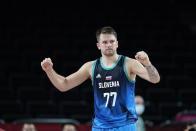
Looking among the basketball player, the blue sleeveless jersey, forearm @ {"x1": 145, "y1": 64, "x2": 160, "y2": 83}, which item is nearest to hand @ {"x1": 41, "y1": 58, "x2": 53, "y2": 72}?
the basketball player

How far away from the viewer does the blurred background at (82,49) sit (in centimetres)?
965

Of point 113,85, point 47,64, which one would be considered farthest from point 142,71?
point 47,64

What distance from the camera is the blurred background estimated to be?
965 centimetres

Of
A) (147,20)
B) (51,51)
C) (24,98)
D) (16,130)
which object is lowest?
(16,130)

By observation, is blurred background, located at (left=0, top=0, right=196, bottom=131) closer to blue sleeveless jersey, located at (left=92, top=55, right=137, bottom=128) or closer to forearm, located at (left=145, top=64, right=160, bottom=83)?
blue sleeveless jersey, located at (left=92, top=55, right=137, bottom=128)

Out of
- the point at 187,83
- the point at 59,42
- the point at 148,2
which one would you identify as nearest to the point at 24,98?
the point at 59,42

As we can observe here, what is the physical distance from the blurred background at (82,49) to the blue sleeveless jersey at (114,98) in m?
4.08

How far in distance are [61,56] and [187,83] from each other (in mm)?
3856

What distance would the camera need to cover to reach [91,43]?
12891 millimetres

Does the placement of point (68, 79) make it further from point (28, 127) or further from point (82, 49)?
point (82, 49)

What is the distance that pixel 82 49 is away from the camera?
499 inches

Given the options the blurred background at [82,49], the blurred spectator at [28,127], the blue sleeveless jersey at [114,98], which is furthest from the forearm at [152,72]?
the blurred background at [82,49]

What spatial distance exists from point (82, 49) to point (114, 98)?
870 centimetres

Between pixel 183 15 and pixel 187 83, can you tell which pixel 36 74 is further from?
pixel 183 15
